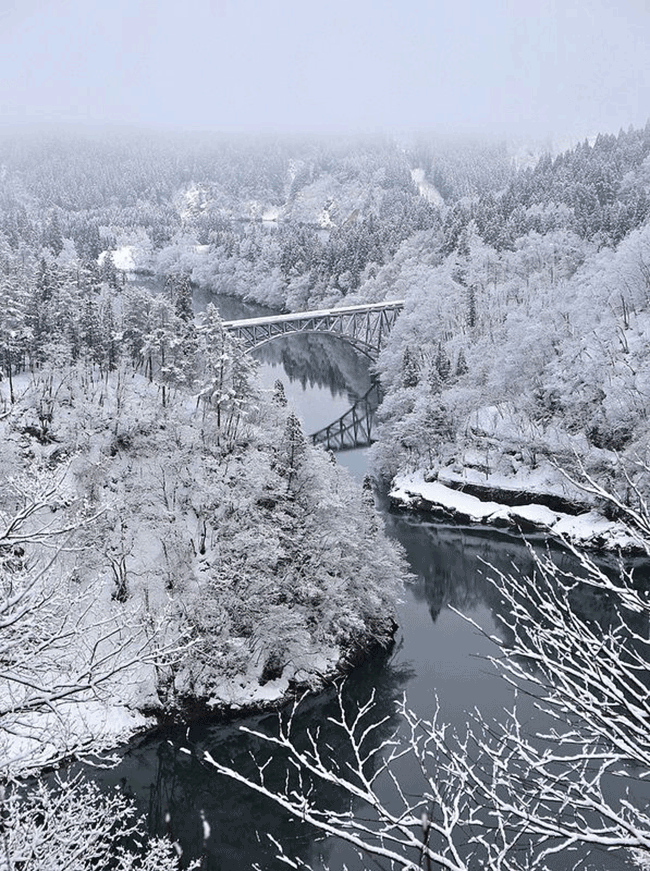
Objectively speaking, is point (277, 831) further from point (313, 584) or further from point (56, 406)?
point (56, 406)

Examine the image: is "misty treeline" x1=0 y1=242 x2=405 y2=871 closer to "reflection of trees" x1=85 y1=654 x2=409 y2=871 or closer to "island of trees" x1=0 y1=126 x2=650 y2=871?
"island of trees" x1=0 y1=126 x2=650 y2=871

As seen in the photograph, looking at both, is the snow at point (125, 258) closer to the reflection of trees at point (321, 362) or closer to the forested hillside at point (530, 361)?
the reflection of trees at point (321, 362)

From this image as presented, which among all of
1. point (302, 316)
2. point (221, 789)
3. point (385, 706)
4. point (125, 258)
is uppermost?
point (125, 258)

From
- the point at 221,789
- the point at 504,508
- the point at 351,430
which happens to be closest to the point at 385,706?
the point at 221,789

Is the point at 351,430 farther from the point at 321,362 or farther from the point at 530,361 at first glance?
the point at 321,362

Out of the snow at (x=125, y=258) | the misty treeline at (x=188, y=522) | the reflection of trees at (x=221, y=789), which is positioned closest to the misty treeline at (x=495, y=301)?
the misty treeline at (x=188, y=522)

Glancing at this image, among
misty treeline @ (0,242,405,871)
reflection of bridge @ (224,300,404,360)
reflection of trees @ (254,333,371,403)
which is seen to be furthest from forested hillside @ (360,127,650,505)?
misty treeline @ (0,242,405,871)
